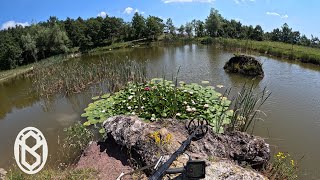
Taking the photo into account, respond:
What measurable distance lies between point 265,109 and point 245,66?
21.8 feet

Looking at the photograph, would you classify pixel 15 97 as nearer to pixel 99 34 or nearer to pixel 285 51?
pixel 285 51

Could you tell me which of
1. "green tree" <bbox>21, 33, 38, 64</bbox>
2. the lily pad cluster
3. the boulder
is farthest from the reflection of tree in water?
"green tree" <bbox>21, 33, 38, 64</bbox>

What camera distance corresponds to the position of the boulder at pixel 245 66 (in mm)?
15992

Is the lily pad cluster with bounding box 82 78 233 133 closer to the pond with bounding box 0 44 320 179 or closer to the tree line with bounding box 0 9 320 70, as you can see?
the pond with bounding box 0 44 320 179

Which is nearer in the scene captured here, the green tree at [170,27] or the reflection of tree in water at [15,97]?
the reflection of tree in water at [15,97]

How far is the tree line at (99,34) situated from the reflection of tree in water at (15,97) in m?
9.55

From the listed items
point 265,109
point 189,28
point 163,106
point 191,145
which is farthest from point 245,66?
point 189,28

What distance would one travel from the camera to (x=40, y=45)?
1366 inches

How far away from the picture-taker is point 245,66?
1636 centimetres

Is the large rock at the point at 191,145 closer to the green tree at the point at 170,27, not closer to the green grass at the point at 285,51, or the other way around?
the green grass at the point at 285,51

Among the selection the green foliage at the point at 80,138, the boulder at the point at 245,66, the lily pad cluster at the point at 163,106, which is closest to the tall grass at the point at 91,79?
the lily pad cluster at the point at 163,106

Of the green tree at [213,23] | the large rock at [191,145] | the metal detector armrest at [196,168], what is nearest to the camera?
the metal detector armrest at [196,168]

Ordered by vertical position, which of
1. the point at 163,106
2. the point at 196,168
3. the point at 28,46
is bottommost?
the point at 163,106

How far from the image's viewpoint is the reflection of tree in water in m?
14.0
